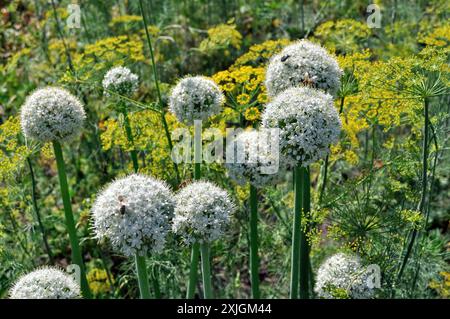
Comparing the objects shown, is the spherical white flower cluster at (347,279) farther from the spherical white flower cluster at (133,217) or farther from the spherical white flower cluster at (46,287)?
the spherical white flower cluster at (46,287)

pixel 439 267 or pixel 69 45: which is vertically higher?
pixel 69 45

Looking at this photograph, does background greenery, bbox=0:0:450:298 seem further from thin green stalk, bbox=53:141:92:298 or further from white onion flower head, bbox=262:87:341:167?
white onion flower head, bbox=262:87:341:167

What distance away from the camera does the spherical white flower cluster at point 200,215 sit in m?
3.45

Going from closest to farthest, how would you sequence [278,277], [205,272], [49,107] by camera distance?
1. [205,272]
2. [49,107]
3. [278,277]

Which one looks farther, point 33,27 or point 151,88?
point 33,27

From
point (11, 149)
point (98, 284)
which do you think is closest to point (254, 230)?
point (11, 149)

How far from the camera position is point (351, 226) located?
4.45m

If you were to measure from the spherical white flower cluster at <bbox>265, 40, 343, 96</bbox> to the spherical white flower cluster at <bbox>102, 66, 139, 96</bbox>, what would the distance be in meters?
1.41

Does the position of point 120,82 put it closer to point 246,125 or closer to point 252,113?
point 252,113

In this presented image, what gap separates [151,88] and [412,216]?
4469 millimetres

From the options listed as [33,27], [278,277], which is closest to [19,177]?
[278,277]

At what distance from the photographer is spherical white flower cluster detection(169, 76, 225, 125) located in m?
4.20

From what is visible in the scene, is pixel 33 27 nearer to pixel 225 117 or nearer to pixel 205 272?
pixel 225 117

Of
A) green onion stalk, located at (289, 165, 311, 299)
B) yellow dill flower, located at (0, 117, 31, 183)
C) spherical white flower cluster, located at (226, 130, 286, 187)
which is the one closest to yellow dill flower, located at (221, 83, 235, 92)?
spherical white flower cluster, located at (226, 130, 286, 187)
